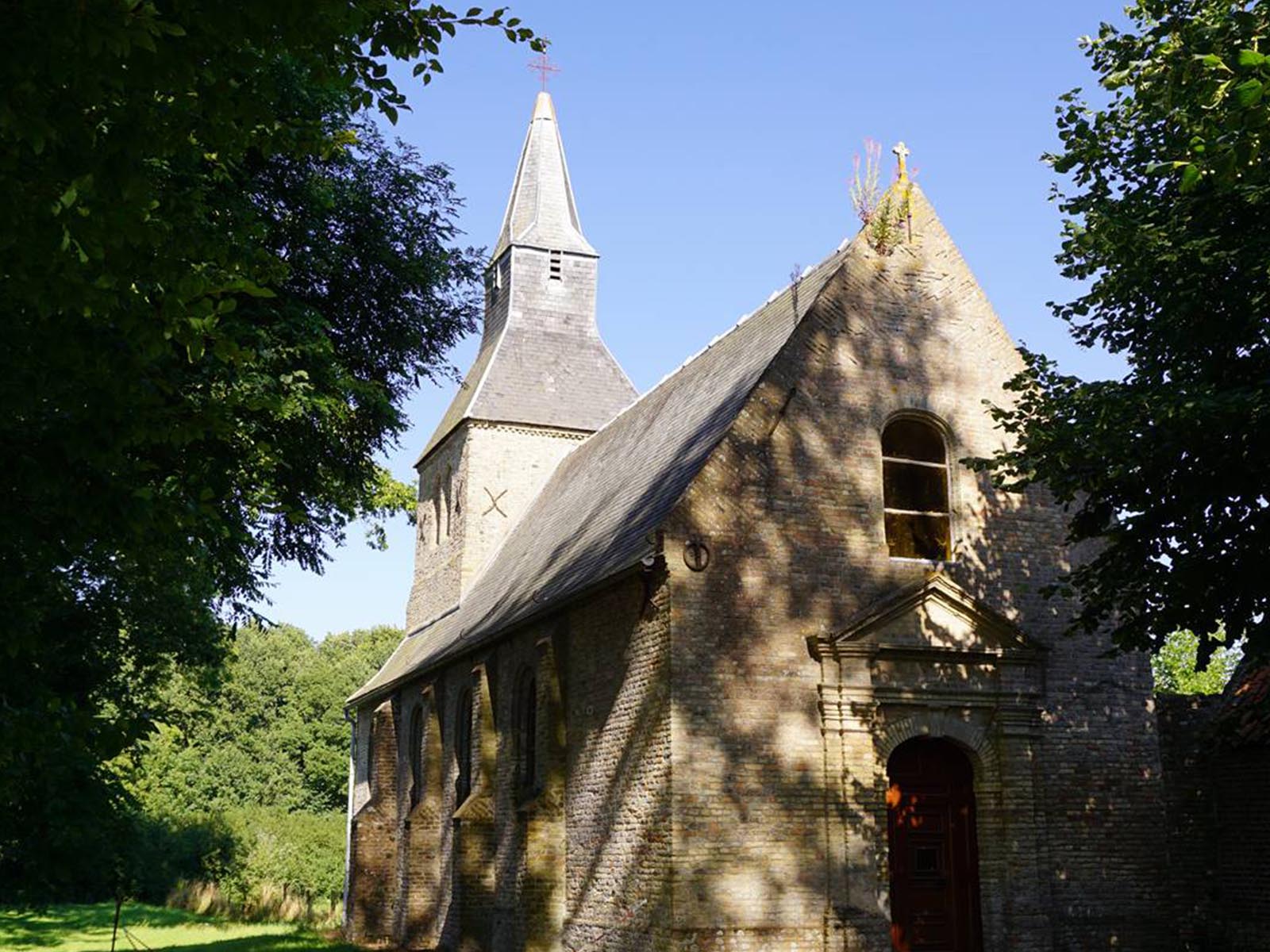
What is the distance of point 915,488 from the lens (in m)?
17.3

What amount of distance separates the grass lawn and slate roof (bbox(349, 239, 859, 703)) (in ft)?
19.0

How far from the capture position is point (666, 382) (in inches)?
952

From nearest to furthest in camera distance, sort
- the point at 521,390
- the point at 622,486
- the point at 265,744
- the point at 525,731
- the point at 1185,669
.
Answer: the point at 525,731 < the point at 622,486 < the point at 521,390 < the point at 1185,669 < the point at 265,744

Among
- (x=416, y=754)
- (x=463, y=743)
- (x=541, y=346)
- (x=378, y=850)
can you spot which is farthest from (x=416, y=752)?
(x=541, y=346)

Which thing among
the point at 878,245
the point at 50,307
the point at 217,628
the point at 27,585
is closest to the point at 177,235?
the point at 50,307

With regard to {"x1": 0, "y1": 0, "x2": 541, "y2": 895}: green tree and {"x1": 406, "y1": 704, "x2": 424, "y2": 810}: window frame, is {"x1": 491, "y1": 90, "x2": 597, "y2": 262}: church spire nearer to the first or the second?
{"x1": 406, "y1": 704, "x2": 424, "y2": 810}: window frame

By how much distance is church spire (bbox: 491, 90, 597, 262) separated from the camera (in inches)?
1314

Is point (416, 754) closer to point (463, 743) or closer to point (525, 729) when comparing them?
point (463, 743)

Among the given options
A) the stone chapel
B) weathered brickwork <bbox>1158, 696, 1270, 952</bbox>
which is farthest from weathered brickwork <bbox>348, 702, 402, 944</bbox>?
weathered brickwork <bbox>1158, 696, 1270, 952</bbox>

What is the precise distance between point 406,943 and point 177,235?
823 inches

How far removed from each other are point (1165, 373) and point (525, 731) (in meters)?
11.3

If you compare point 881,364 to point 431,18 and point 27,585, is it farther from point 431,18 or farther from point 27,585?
point 27,585

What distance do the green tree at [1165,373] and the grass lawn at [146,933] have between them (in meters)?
16.9

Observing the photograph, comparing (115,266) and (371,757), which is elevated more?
(115,266)
